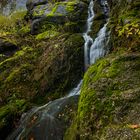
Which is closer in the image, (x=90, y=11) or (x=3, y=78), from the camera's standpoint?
(x=3, y=78)

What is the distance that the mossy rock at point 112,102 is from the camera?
3.52m

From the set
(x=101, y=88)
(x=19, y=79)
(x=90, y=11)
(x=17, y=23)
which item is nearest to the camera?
(x=101, y=88)

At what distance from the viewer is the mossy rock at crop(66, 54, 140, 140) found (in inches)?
138

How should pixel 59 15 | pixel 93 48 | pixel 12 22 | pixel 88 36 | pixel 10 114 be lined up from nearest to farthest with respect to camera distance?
pixel 10 114 → pixel 93 48 → pixel 88 36 → pixel 59 15 → pixel 12 22

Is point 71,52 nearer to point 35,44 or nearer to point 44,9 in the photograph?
point 35,44

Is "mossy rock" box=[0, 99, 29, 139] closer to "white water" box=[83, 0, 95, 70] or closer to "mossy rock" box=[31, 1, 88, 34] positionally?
"white water" box=[83, 0, 95, 70]

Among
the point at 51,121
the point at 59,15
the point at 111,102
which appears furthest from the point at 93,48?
the point at 111,102

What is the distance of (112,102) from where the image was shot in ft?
12.9

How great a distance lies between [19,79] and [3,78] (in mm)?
669

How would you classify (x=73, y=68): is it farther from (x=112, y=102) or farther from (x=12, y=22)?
(x=12, y=22)

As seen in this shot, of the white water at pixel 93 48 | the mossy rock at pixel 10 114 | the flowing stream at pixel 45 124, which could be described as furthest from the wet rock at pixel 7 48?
the flowing stream at pixel 45 124

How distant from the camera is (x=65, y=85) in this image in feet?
27.7

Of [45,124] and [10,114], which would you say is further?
[10,114]

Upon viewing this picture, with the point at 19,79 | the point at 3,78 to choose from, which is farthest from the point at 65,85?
the point at 3,78
